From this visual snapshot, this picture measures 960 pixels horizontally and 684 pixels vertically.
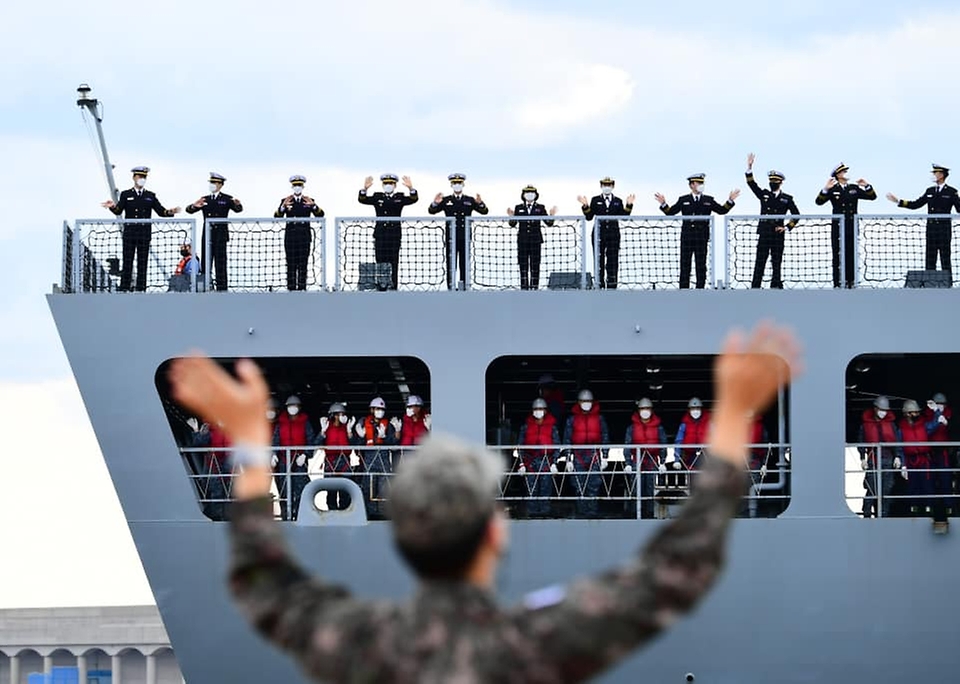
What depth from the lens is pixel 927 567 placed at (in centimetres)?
1927

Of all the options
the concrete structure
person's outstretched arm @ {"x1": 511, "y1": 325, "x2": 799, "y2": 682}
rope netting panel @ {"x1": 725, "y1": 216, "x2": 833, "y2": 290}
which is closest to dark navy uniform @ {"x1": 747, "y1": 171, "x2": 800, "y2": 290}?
rope netting panel @ {"x1": 725, "y1": 216, "x2": 833, "y2": 290}

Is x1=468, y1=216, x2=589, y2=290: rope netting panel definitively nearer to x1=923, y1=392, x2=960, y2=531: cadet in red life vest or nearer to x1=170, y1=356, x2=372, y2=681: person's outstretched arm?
x1=923, y1=392, x2=960, y2=531: cadet in red life vest

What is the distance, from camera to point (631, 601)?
4.29 meters

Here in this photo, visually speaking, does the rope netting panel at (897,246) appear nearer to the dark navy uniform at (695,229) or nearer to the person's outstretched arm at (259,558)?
the dark navy uniform at (695,229)

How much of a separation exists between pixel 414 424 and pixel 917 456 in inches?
211

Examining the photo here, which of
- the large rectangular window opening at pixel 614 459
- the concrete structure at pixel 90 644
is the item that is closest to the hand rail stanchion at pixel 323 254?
the large rectangular window opening at pixel 614 459

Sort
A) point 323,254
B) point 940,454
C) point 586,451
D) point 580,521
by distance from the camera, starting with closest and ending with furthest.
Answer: point 580,521, point 586,451, point 323,254, point 940,454

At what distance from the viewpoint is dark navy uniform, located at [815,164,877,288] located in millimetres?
20547

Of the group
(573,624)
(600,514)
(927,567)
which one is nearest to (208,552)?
(600,514)

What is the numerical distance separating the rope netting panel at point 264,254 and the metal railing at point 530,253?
0.6 inches

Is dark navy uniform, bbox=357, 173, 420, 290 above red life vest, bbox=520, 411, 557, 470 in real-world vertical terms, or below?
above

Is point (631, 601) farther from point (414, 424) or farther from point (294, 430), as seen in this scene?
point (294, 430)

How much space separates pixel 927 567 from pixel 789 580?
4.64ft

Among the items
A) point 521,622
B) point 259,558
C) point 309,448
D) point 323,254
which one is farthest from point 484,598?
point 323,254
